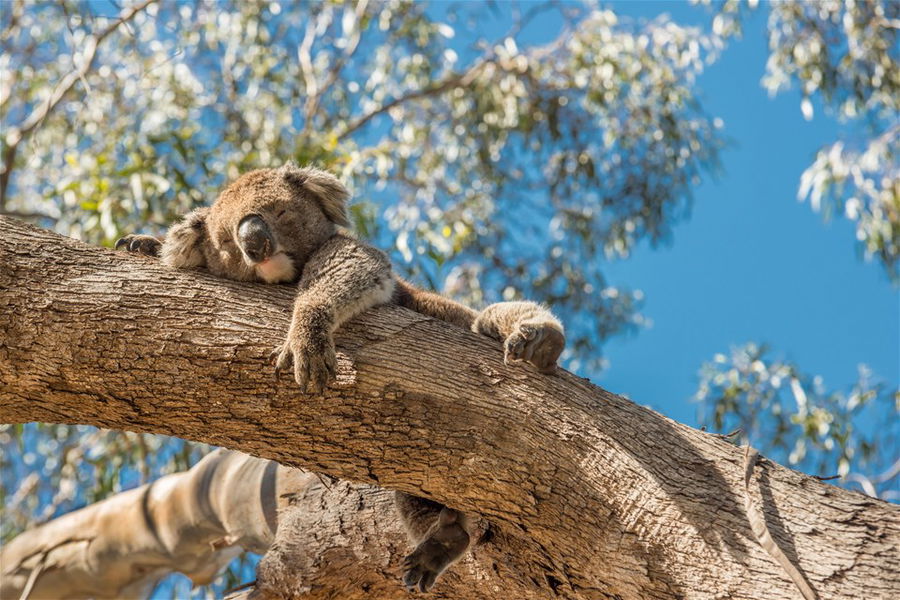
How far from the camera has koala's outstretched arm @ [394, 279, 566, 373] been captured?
2.56 meters

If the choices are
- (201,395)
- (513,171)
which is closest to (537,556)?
(201,395)

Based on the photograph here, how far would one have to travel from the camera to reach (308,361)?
2.31 m

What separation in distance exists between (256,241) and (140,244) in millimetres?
463

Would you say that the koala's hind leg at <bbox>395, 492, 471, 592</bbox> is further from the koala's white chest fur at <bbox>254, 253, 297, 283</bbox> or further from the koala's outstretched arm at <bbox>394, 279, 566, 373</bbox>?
the koala's white chest fur at <bbox>254, 253, 297, 283</bbox>

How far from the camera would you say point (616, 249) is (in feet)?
31.5

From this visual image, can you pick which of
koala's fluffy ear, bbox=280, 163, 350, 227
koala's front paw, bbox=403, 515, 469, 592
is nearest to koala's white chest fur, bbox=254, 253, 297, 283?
koala's fluffy ear, bbox=280, 163, 350, 227

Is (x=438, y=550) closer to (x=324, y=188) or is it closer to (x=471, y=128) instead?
(x=324, y=188)

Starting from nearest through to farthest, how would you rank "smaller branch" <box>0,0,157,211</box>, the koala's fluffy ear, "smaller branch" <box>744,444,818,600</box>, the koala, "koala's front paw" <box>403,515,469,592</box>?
"smaller branch" <box>744,444,818,600</box> → the koala → "koala's front paw" <box>403,515,469,592</box> → the koala's fluffy ear → "smaller branch" <box>0,0,157,211</box>

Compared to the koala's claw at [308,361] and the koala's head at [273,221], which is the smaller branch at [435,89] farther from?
the koala's claw at [308,361]

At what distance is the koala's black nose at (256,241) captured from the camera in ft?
9.45

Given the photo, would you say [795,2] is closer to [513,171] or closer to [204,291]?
[513,171]

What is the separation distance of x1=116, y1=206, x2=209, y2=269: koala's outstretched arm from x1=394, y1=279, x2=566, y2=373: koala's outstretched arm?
0.64m

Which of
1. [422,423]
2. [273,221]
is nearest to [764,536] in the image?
[422,423]

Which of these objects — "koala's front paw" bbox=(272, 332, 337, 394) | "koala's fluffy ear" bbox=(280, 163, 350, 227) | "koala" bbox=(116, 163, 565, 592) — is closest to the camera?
"koala's front paw" bbox=(272, 332, 337, 394)
